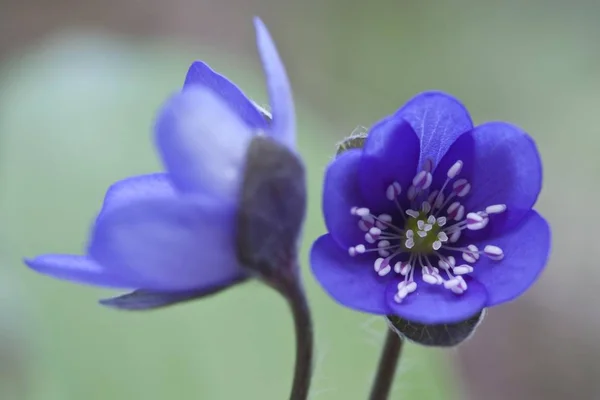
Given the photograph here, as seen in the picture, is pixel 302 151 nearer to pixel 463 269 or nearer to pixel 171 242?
pixel 463 269

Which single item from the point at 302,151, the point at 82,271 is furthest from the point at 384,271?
the point at 302,151

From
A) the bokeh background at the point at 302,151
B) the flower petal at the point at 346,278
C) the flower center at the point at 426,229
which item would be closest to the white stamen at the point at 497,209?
the flower center at the point at 426,229

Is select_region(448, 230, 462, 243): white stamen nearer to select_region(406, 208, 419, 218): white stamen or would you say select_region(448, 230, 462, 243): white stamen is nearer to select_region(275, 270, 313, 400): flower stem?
select_region(406, 208, 419, 218): white stamen

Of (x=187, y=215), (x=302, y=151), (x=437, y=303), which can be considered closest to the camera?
(x=187, y=215)

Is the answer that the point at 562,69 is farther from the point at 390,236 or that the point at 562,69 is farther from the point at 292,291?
the point at 292,291

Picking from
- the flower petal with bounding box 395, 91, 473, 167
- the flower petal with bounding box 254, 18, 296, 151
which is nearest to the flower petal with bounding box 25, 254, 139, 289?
the flower petal with bounding box 254, 18, 296, 151

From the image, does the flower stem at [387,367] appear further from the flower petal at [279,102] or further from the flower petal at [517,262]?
the flower petal at [279,102]
